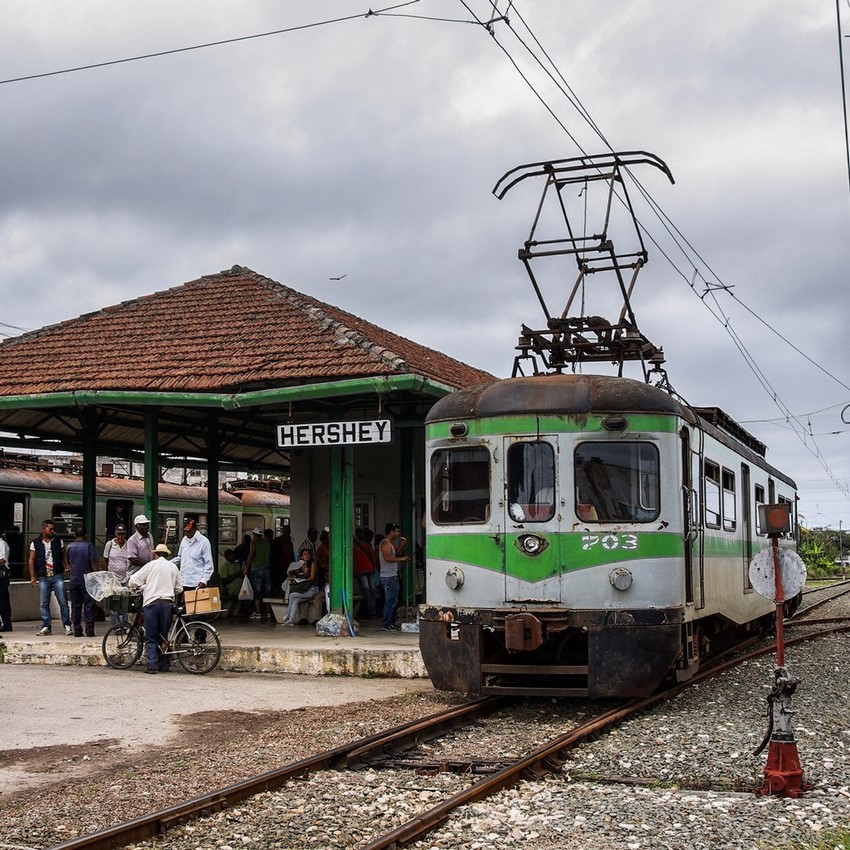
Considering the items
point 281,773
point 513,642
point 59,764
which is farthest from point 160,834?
point 513,642

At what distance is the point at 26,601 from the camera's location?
20688mm

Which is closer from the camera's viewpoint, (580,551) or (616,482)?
(580,551)

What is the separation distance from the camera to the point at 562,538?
10297 mm

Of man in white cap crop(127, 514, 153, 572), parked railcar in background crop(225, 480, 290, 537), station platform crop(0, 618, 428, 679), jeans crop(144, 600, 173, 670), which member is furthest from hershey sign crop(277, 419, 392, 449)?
parked railcar in background crop(225, 480, 290, 537)

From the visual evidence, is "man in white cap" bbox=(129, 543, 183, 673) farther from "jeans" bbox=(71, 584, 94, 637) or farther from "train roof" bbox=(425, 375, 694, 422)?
"train roof" bbox=(425, 375, 694, 422)

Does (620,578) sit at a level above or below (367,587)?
above

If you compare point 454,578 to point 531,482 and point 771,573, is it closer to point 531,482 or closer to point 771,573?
point 531,482

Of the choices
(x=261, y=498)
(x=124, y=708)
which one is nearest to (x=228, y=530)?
(x=261, y=498)

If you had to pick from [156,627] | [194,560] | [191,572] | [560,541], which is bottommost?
[156,627]

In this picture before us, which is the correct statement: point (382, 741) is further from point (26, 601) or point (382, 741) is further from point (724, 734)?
point (26, 601)

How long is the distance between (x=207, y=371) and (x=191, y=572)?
2714 millimetres

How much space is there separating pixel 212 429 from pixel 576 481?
9.94m

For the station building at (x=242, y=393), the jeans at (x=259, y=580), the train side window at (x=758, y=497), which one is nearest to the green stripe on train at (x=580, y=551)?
the station building at (x=242, y=393)

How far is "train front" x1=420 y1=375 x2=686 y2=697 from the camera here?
10055 millimetres
